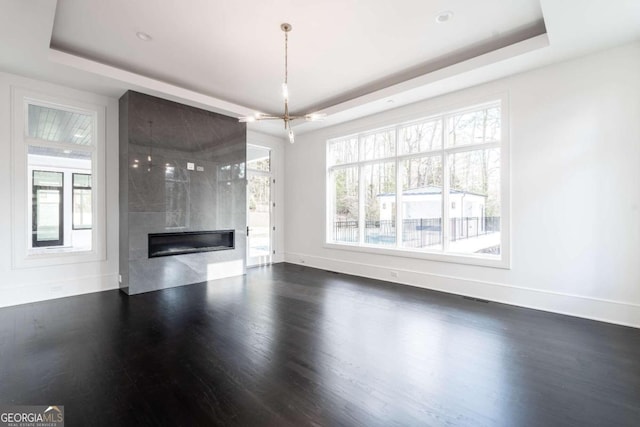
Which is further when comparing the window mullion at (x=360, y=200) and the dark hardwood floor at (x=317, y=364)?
the window mullion at (x=360, y=200)

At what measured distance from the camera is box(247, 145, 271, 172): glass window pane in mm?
7007

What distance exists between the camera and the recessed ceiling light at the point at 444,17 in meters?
3.22

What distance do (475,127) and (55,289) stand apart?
726 cm

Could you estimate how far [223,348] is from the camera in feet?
9.36

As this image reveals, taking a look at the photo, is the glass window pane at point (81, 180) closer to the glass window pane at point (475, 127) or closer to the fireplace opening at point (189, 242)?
the fireplace opening at point (189, 242)

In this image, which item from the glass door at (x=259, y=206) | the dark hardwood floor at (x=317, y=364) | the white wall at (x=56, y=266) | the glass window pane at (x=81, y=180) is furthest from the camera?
the glass door at (x=259, y=206)

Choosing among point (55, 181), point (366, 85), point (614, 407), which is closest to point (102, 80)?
point (55, 181)

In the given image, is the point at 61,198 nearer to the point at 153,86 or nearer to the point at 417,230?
the point at 153,86

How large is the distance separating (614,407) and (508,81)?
13.3ft

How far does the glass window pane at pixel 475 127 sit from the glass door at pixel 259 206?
4.40m

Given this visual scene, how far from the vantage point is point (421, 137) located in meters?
5.30

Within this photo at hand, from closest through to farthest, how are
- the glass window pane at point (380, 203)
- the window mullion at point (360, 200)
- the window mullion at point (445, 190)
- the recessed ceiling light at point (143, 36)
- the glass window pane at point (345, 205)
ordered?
the recessed ceiling light at point (143, 36) → the window mullion at point (445, 190) → the glass window pane at point (380, 203) → the window mullion at point (360, 200) → the glass window pane at point (345, 205)

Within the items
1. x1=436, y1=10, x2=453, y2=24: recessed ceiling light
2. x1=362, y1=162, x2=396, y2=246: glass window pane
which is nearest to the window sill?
x1=362, y1=162, x2=396, y2=246: glass window pane

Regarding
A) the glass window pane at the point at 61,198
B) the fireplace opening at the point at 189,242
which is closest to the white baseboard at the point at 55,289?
the glass window pane at the point at 61,198
